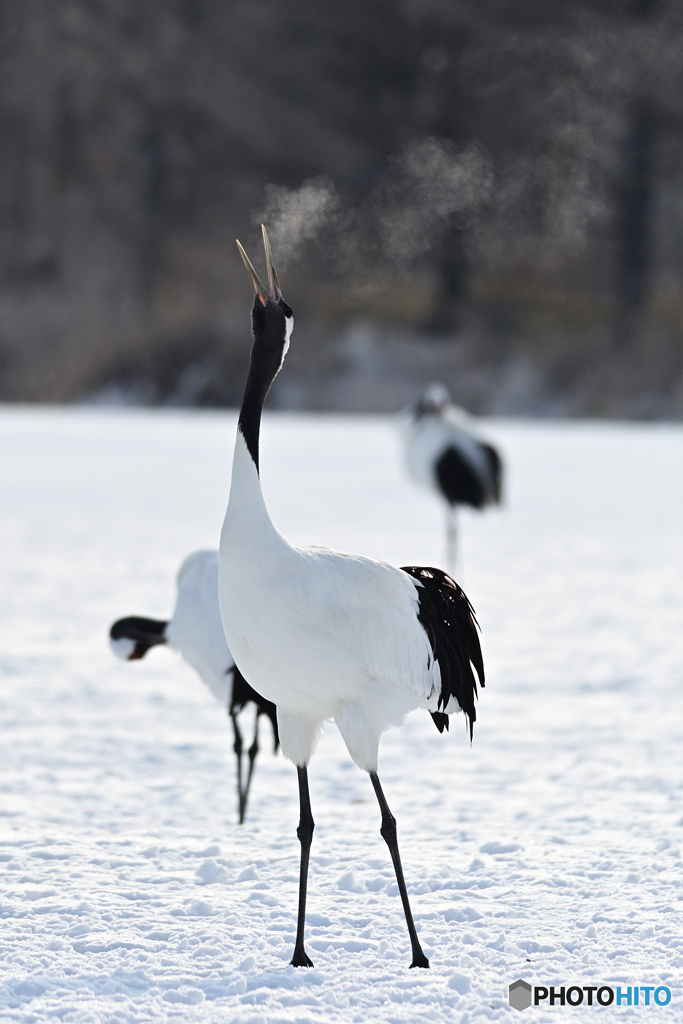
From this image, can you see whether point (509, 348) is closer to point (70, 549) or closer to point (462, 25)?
point (462, 25)

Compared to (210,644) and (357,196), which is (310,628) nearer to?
(210,644)

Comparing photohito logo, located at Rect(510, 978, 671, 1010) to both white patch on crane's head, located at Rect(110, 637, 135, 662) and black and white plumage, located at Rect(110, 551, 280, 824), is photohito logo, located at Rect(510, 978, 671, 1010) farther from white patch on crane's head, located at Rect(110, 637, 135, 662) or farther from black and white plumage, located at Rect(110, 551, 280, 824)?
white patch on crane's head, located at Rect(110, 637, 135, 662)

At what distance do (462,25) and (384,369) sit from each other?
7735mm

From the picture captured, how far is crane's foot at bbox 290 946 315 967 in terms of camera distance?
2660mm

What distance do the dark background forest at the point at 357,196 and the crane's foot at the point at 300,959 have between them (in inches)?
757

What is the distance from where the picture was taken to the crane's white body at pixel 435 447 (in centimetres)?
923

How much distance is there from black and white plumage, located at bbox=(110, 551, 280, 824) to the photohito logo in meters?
1.20

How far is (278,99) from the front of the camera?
27.5m

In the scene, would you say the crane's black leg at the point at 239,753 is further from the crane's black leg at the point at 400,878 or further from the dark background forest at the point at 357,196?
the dark background forest at the point at 357,196

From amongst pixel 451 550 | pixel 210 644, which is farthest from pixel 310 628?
pixel 451 550

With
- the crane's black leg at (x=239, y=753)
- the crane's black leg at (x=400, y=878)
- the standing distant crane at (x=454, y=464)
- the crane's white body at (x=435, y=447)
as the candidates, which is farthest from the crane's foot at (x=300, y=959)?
the crane's white body at (x=435, y=447)

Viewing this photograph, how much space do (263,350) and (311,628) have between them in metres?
0.61

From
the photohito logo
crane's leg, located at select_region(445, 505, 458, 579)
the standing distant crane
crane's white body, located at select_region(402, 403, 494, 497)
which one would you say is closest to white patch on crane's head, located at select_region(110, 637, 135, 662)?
the photohito logo

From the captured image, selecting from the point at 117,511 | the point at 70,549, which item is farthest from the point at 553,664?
the point at 117,511
